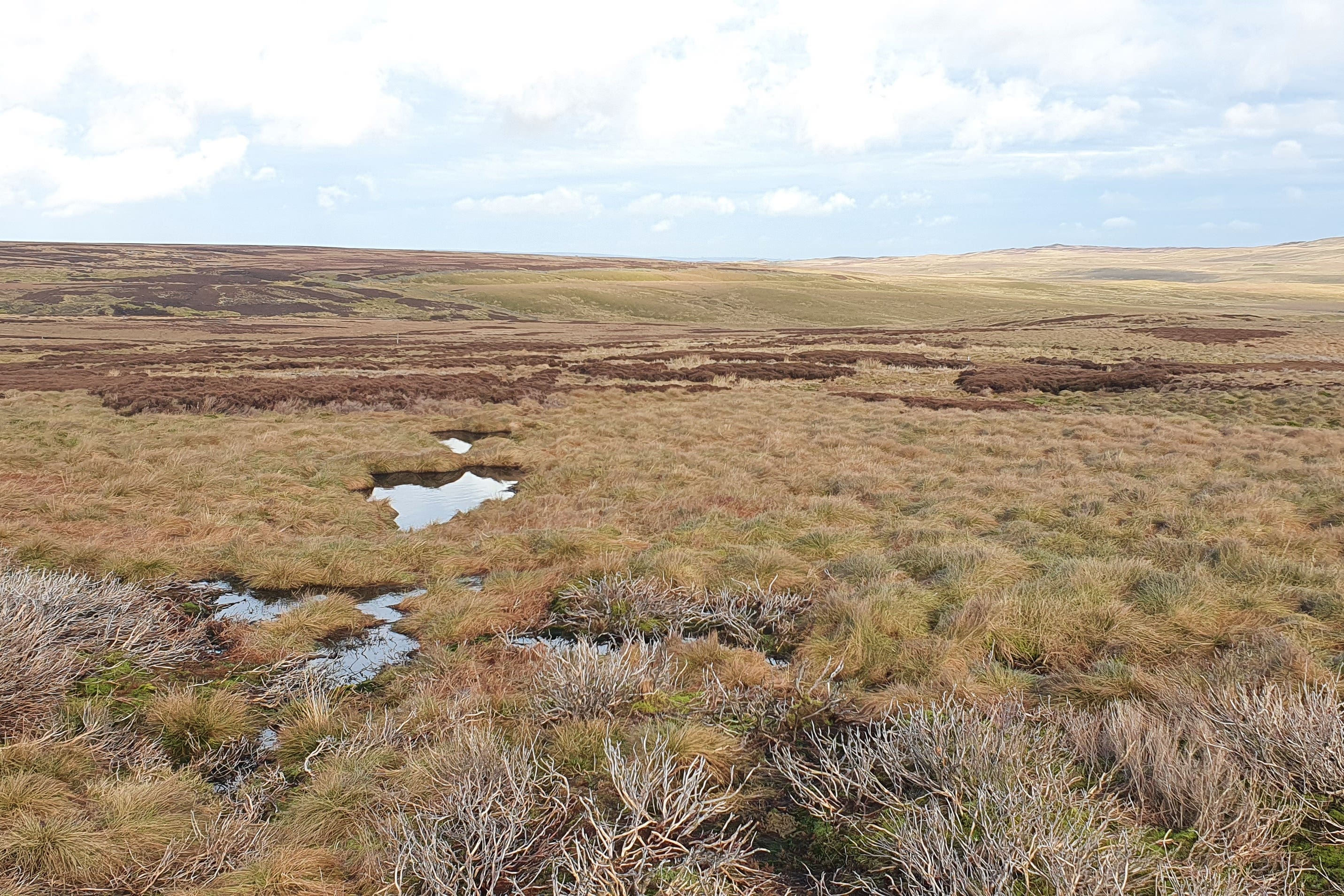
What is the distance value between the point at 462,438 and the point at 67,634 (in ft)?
47.5

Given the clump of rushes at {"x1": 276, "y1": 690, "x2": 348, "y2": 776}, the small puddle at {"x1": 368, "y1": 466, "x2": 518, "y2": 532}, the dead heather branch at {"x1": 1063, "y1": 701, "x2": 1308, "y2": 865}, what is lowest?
the small puddle at {"x1": 368, "y1": 466, "x2": 518, "y2": 532}

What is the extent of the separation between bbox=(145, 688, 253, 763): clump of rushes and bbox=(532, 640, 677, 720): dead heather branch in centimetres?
221

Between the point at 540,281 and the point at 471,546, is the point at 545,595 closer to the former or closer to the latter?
the point at 471,546

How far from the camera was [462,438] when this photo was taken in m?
20.7

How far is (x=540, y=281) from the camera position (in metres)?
120

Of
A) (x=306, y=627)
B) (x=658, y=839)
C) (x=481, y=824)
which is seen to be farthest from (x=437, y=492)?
(x=658, y=839)

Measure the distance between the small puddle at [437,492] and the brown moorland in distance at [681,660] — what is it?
24 centimetres

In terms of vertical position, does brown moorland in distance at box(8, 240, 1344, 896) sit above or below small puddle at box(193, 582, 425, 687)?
above

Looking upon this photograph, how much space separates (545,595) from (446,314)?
271 feet

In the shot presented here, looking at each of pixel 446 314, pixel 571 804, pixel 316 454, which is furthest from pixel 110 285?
pixel 571 804

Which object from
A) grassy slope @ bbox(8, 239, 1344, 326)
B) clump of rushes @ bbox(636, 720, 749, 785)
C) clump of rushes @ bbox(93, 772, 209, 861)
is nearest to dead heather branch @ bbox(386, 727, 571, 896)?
clump of rushes @ bbox(636, 720, 749, 785)

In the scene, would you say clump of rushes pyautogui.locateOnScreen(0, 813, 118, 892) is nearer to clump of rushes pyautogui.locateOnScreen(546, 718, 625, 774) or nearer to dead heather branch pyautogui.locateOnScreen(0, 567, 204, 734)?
dead heather branch pyautogui.locateOnScreen(0, 567, 204, 734)

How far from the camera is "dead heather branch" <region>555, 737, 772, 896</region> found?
3676 millimetres

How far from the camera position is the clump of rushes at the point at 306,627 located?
705 centimetres
